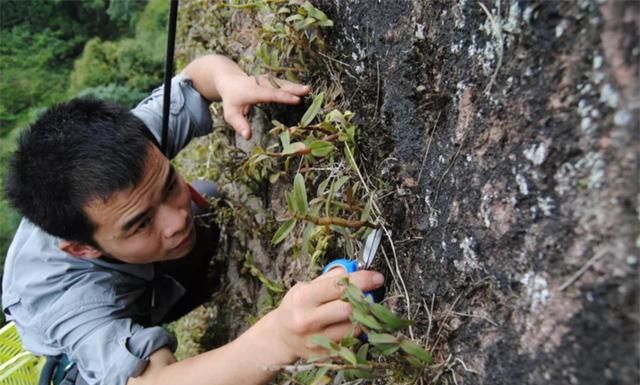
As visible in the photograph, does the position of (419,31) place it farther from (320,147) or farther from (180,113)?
(180,113)

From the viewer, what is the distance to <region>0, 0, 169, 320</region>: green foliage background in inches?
326

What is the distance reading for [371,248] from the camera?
1.13 m

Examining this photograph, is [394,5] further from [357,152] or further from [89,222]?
[89,222]

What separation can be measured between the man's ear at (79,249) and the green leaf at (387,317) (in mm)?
966

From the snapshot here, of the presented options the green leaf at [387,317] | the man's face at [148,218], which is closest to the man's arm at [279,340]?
the green leaf at [387,317]

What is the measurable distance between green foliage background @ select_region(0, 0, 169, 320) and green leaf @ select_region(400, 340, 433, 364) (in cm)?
576

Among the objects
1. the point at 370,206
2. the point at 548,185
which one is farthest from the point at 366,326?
the point at 548,185

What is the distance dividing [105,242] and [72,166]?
0.75 ft

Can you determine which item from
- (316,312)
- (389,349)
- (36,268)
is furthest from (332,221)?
(36,268)

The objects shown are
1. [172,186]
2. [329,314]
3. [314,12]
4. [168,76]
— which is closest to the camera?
[329,314]

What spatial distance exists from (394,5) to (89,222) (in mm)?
942

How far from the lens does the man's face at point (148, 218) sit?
55.8 inches

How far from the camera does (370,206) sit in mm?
1097

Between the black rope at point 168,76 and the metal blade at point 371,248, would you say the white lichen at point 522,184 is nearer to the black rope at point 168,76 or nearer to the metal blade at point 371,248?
the metal blade at point 371,248
